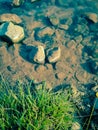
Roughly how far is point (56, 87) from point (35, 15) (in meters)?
1.41

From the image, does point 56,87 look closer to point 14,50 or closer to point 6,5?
point 14,50

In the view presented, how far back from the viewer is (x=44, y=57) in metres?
3.62

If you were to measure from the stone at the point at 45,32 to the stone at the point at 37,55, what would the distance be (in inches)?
13.6

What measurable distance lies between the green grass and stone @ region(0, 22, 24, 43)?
1098mm

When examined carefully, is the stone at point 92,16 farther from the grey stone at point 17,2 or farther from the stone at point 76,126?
the stone at point 76,126

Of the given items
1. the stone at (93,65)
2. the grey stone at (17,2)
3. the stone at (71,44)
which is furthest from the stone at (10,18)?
the stone at (93,65)

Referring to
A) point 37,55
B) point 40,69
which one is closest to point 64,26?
point 37,55

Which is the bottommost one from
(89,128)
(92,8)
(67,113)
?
(89,128)

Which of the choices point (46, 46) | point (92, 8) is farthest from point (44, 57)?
point (92, 8)

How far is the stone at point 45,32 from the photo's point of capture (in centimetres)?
395

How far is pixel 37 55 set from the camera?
3572 millimetres

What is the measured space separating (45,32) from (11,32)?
1.61 feet

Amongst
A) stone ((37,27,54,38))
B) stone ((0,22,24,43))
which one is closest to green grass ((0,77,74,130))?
stone ((0,22,24,43))

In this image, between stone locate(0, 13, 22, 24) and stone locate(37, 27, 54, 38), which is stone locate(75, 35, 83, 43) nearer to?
stone locate(37, 27, 54, 38)
